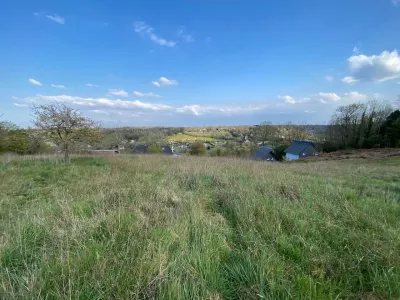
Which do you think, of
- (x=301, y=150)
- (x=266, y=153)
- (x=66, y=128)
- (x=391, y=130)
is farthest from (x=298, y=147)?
(x=66, y=128)

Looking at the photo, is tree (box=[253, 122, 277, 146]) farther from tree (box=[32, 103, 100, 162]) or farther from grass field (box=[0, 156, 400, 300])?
grass field (box=[0, 156, 400, 300])

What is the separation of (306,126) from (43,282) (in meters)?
71.9

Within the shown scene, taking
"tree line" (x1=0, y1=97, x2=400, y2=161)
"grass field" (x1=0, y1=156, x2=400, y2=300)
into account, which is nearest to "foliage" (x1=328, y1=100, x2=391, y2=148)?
"tree line" (x1=0, y1=97, x2=400, y2=161)

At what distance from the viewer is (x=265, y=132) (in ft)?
209

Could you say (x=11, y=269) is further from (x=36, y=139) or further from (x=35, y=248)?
(x=36, y=139)

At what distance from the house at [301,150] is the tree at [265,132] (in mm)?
13403

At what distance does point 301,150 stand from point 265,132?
18183mm

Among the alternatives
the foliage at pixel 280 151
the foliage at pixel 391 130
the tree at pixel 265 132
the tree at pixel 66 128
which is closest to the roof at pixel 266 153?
the foliage at pixel 280 151

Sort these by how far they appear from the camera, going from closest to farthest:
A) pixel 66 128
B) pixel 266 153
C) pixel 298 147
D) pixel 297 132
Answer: pixel 66 128, pixel 298 147, pixel 266 153, pixel 297 132

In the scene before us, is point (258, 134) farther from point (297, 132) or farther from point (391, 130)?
point (391, 130)

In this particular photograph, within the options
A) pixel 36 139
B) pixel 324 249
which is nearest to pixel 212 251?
pixel 324 249

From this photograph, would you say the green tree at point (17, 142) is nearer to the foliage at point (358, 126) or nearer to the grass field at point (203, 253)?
the grass field at point (203, 253)

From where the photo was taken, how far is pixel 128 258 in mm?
2342

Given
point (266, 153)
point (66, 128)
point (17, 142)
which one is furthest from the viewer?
point (266, 153)
